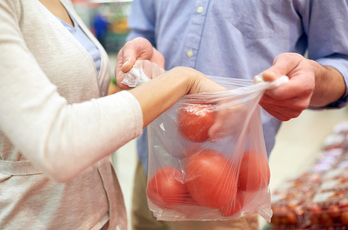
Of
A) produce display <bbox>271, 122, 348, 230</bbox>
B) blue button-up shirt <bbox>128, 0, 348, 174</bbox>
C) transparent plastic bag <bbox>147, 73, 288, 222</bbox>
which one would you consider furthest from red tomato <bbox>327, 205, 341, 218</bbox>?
transparent plastic bag <bbox>147, 73, 288, 222</bbox>

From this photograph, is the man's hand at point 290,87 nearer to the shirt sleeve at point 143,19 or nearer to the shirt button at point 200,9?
the shirt button at point 200,9

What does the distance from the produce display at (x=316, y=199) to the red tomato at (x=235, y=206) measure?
2.42 feet

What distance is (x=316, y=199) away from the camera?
51.2 inches

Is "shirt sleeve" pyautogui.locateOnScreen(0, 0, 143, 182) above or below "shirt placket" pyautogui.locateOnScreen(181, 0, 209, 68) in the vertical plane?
above

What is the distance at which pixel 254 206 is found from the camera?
71cm

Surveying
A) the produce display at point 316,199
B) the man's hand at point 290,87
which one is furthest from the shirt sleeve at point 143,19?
the produce display at point 316,199

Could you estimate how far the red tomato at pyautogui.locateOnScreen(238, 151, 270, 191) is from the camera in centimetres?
67

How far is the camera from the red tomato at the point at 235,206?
2.23 ft

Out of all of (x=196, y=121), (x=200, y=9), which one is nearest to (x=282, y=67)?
(x=196, y=121)

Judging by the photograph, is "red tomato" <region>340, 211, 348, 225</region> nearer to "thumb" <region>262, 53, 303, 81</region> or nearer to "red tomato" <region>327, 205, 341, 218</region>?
"red tomato" <region>327, 205, 341, 218</region>

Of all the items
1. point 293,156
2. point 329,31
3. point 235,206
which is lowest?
point 293,156

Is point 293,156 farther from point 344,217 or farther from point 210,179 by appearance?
point 210,179

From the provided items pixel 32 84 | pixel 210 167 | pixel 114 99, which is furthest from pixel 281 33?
pixel 32 84

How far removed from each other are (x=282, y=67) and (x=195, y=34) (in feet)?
1.46
